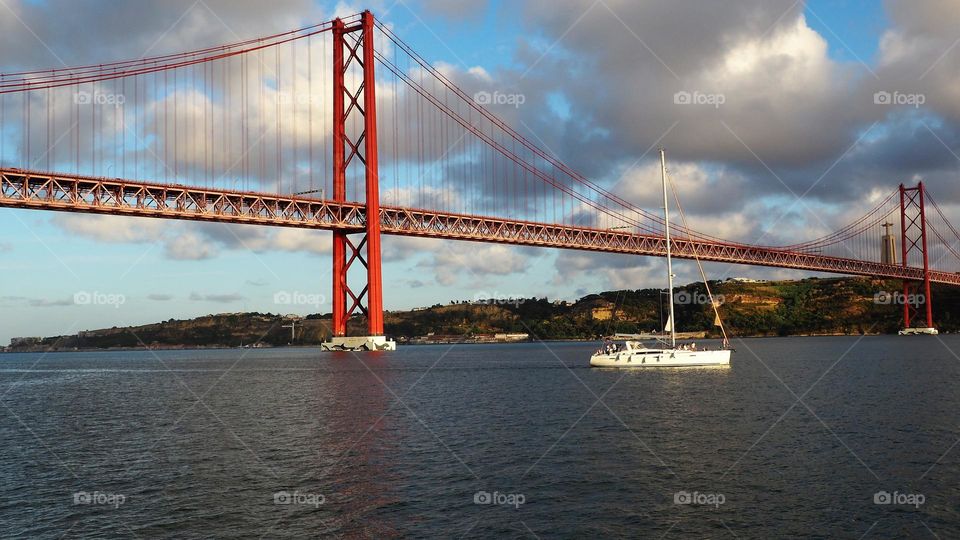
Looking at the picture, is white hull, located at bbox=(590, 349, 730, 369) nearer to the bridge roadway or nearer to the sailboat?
the sailboat

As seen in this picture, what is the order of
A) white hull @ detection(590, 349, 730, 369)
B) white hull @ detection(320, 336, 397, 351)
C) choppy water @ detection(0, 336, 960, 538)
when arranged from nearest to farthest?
choppy water @ detection(0, 336, 960, 538) → white hull @ detection(590, 349, 730, 369) → white hull @ detection(320, 336, 397, 351)

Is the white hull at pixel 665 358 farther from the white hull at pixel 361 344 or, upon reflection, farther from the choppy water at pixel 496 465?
the white hull at pixel 361 344

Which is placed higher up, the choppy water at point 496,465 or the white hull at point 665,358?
the white hull at point 665,358

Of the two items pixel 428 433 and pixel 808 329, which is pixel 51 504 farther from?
pixel 808 329

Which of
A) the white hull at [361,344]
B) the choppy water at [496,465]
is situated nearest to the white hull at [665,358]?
the choppy water at [496,465]

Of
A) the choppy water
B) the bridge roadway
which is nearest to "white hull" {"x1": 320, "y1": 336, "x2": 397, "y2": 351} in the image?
the bridge roadway

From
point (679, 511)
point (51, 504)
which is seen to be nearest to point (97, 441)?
point (51, 504)

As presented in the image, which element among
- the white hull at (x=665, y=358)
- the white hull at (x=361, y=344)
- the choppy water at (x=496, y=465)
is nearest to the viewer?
the choppy water at (x=496, y=465)
